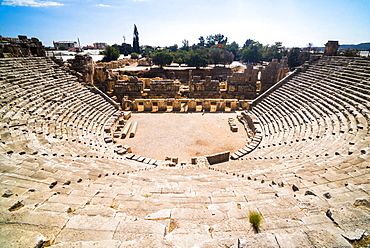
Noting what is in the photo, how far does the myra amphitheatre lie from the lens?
3.20m

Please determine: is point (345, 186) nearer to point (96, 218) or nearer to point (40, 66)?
point (96, 218)

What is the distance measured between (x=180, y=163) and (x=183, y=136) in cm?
432

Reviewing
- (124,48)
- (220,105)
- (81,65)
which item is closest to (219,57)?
(220,105)

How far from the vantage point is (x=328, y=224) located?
3.18 m

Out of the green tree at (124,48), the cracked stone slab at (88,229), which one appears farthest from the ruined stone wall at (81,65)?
the green tree at (124,48)

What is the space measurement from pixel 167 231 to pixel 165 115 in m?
17.0

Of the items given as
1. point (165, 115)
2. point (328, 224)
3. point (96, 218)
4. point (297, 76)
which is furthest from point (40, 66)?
point (297, 76)

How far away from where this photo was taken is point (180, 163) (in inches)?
438

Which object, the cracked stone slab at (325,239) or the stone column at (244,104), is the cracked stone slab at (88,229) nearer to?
the cracked stone slab at (325,239)

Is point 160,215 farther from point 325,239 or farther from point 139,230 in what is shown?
point 325,239

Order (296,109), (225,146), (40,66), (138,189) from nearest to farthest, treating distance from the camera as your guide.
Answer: (138,189) → (225,146) → (296,109) → (40,66)

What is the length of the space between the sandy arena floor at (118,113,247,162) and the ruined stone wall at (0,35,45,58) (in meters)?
11.1

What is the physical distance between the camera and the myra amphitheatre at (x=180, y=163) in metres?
3.20

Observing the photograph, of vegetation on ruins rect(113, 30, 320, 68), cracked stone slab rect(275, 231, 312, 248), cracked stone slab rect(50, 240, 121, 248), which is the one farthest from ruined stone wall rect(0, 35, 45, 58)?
vegetation on ruins rect(113, 30, 320, 68)
